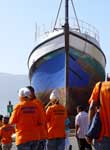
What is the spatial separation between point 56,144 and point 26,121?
228cm

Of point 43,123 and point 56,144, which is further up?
point 43,123

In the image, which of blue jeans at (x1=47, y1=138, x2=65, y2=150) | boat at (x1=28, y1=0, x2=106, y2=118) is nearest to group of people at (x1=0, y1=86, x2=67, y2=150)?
blue jeans at (x1=47, y1=138, x2=65, y2=150)

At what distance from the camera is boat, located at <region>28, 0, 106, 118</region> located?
2616 centimetres

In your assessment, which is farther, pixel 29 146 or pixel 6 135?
pixel 6 135

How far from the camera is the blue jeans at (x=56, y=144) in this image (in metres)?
10.7

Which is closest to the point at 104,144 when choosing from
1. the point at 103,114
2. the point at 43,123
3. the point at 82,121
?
the point at 103,114

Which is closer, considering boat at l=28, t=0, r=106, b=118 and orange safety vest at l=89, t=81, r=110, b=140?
orange safety vest at l=89, t=81, r=110, b=140

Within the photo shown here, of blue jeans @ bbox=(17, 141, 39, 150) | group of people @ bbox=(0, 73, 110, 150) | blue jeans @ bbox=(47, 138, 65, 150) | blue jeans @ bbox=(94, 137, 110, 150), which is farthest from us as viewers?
blue jeans @ bbox=(47, 138, 65, 150)

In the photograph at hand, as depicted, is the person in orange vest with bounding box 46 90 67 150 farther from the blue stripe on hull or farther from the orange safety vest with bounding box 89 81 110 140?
the blue stripe on hull

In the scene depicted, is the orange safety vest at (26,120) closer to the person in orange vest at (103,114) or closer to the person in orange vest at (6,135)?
the person in orange vest at (103,114)

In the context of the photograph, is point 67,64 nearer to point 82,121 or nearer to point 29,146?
point 82,121

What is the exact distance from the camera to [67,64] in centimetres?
2612

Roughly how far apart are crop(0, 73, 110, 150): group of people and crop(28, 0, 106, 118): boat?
1206 cm

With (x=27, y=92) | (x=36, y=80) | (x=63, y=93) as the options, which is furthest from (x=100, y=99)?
(x=36, y=80)
